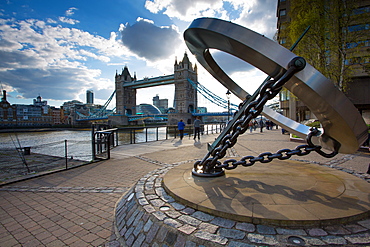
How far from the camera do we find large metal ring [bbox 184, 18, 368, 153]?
8.82ft

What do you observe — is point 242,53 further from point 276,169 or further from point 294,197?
point 276,169

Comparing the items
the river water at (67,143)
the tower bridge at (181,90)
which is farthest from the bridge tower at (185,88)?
the river water at (67,143)

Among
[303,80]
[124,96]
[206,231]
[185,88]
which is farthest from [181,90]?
[206,231]

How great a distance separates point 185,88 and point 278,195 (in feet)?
186

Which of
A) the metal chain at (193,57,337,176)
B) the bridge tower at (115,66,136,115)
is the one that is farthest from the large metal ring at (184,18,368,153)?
the bridge tower at (115,66,136,115)

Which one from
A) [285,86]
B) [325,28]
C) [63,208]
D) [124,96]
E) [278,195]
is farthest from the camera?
[124,96]

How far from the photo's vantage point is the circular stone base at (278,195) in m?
2.24

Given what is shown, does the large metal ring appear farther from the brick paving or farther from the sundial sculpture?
the brick paving

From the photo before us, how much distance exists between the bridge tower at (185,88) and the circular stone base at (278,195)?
2061 inches

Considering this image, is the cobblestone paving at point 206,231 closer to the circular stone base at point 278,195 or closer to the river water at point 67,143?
the circular stone base at point 278,195

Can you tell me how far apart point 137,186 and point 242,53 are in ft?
9.47

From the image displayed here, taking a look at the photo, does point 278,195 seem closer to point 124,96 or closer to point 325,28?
point 325,28

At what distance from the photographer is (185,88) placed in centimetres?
5838

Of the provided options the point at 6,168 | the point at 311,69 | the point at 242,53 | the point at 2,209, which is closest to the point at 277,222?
the point at 311,69
